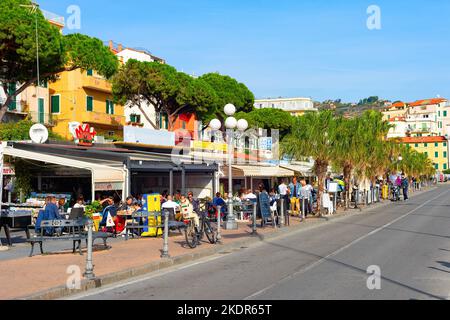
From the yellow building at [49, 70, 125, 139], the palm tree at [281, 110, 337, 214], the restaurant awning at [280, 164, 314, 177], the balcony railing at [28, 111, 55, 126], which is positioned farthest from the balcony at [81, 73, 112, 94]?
the palm tree at [281, 110, 337, 214]

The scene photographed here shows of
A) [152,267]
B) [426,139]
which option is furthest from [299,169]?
[426,139]

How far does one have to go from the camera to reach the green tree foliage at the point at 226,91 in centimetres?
6206

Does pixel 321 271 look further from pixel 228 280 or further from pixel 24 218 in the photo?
pixel 24 218

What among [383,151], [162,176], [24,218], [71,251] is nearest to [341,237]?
[71,251]

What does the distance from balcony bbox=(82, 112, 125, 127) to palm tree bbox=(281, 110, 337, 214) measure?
24473 millimetres

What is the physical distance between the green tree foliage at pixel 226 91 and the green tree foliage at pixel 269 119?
5.63 ft

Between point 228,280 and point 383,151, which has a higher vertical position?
point 383,151

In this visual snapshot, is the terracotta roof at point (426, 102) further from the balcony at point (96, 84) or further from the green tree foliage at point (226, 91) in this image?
the balcony at point (96, 84)

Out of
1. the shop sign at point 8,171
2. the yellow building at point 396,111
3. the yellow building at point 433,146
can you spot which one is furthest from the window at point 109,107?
the yellow building at point 396,111

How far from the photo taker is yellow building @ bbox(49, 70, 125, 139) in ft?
158

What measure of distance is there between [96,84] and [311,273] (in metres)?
42.0
